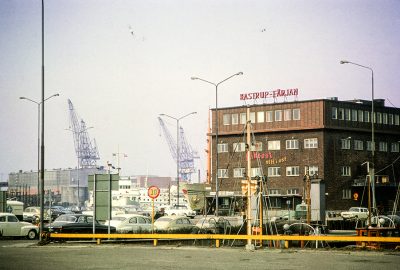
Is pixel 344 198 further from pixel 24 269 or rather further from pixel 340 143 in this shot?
pixel 24 269

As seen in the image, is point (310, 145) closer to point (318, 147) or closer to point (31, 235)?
point (318, 147)

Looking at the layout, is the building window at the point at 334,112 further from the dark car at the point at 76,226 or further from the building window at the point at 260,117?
the dark car at the point at 76,226

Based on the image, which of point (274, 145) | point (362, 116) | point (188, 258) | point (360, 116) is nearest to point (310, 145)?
point (274, 145)

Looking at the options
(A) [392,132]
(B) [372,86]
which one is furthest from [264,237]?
(A) [392,132]

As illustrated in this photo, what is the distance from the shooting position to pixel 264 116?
96.1 meters

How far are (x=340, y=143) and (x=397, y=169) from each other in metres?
13.2

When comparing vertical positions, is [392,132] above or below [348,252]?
above

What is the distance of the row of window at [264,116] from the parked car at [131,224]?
54562mm

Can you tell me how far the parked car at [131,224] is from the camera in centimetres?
4032

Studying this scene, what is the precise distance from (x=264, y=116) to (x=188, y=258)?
239ft

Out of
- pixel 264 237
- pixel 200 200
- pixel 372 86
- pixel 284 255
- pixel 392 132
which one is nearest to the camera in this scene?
pixel 284 255

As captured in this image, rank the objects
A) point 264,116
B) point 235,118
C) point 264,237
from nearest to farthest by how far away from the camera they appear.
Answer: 1. point 264,237
2. point 264,116
3. point 235,118

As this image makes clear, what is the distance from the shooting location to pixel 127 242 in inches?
1372

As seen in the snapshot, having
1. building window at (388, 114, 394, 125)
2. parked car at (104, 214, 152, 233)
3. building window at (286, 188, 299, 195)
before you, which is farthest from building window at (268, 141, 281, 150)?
parked car at (104, 214, 152, 233)
